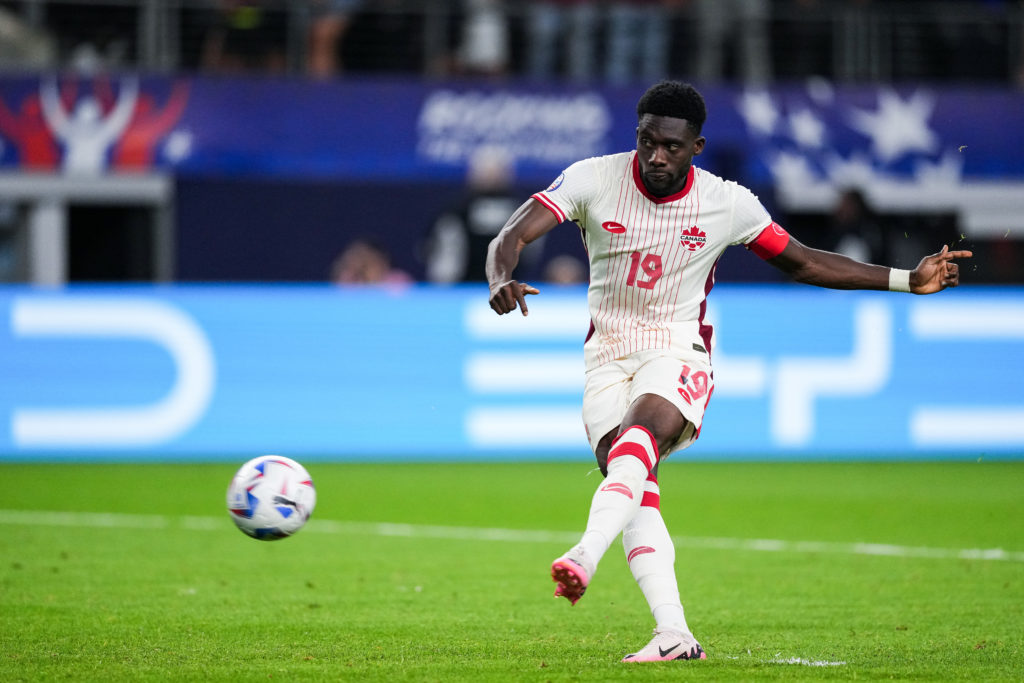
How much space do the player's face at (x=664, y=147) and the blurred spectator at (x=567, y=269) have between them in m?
10.9

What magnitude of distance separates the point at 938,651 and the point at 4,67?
1375 cm

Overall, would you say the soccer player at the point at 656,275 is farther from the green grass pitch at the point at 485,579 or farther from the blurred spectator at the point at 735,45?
the blurred spectator at the point at 735,45

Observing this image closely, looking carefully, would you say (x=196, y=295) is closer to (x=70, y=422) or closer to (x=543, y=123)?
(x=70, y=422)

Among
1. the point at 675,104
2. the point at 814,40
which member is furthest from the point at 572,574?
the point at 814,40

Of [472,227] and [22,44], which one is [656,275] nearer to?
[472,227]

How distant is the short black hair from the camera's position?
5.61 metres

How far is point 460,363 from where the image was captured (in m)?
13.6

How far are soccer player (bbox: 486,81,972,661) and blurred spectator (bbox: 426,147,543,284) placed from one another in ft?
30.2

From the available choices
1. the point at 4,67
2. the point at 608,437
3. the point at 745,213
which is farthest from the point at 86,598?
the point at 4,67

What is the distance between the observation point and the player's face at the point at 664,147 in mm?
5617

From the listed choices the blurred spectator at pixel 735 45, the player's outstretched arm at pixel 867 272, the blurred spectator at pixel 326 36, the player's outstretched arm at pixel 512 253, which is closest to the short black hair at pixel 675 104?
the player's outstretched arm at pixel 512 253

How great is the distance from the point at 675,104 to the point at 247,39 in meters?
12.7

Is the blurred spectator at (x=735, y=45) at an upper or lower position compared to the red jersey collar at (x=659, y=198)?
upper

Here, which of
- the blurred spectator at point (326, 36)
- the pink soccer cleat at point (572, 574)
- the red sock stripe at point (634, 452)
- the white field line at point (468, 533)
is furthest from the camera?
the blurred spectator at point (326, 36)
